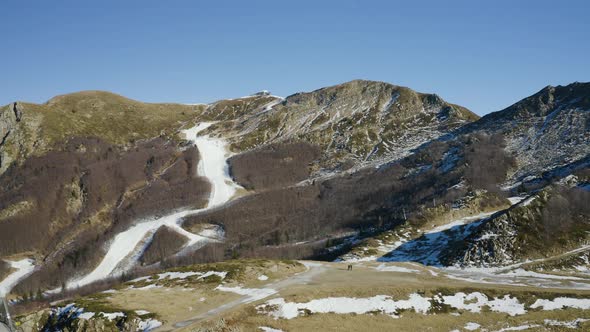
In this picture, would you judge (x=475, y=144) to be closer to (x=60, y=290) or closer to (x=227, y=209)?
(x=227, y=209)

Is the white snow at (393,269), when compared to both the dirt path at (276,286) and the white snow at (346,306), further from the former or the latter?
the white snow at (346,306)

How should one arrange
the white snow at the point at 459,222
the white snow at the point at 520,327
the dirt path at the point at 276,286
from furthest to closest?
the white snow at the point at 459,222
the dirt path at the point at 276,286
the white snow at the point at 520,327

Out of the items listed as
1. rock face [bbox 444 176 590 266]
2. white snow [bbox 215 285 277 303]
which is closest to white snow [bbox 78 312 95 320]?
white snow [bbox 215 285 277 303]

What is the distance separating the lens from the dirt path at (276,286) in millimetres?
45022

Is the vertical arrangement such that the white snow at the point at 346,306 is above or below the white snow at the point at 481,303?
above

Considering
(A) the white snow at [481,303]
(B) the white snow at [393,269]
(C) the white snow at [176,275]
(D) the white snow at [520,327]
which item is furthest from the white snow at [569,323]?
(C) the white snow at [176,275]

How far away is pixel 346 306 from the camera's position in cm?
4894

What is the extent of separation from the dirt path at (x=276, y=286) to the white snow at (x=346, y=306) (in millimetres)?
3824

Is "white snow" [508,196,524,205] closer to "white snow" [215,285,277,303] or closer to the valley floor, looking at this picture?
the valley floor

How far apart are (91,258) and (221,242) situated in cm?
4824

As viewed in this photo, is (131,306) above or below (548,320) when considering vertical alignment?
above

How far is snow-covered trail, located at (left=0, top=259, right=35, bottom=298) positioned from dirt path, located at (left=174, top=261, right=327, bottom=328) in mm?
133294

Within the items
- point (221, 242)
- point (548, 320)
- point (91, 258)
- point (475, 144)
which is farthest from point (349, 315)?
point (475, 144)

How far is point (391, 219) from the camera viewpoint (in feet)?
440
